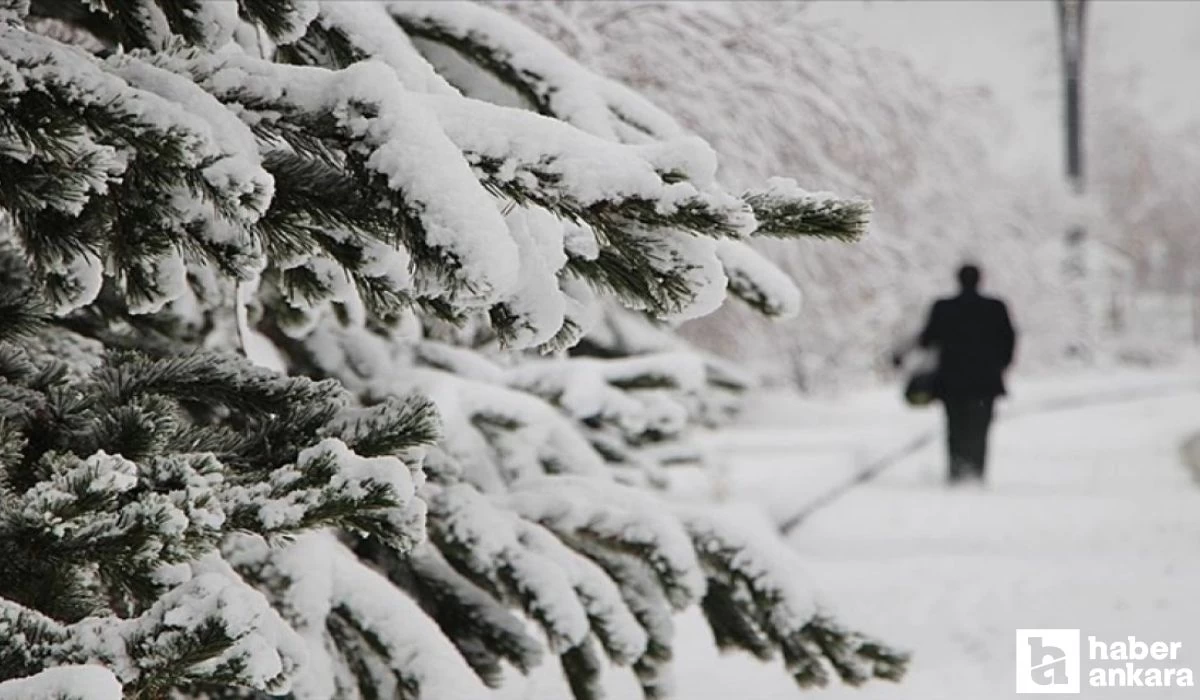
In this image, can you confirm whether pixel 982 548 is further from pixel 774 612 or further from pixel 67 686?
pixel 67 686

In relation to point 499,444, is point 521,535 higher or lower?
lower

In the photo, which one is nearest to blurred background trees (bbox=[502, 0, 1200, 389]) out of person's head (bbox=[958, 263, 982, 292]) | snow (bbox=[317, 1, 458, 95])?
person's head (bbox=[958, 263, 982, 292])

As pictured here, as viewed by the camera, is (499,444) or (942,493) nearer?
(499,444)

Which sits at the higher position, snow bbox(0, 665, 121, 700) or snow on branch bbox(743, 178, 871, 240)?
snow on branch bbox(743, 178, 871, 240)

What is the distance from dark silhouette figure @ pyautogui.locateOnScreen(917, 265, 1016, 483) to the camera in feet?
25.9

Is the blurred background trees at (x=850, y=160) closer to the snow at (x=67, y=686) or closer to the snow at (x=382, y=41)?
the snow at (x=382, y=41)

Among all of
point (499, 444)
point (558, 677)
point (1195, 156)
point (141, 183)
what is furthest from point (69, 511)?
point (1195, 156)

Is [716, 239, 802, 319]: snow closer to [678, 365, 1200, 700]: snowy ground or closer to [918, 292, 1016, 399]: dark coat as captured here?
[678, 365, 1200, 700]: snowy ground

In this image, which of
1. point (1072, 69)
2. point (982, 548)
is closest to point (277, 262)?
point (982, 548)

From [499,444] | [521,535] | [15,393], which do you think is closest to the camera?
[15,393]

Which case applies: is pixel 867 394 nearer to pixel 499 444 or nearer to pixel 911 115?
pixel 911 115

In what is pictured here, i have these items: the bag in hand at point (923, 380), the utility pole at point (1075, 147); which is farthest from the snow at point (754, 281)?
the utility pole at point (1075, 147)

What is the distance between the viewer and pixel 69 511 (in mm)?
1354

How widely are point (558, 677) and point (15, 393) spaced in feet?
7.26
